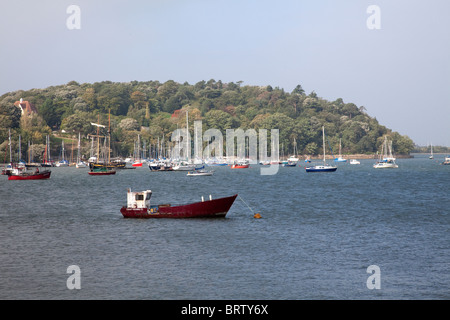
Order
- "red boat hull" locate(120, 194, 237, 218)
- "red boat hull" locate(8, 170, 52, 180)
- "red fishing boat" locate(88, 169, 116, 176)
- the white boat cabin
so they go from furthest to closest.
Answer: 1. "red fishing boat" locate(88, 169, 116, 176)
2. "red boat hull" locate(8, 170, 52, 180)
3. the white boat cabin
4. "red boat hull" locate(120, 194, 237, 218)

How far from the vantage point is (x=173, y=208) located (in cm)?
5553

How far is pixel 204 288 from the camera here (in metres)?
31.5

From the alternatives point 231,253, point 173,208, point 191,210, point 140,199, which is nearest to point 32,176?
point 140,199

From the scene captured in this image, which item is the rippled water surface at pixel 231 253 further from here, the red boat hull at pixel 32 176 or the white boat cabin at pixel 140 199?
the red boat hull at pixel 32 176

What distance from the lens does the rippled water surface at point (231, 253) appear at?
31.2 meters

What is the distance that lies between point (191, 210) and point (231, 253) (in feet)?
48.4

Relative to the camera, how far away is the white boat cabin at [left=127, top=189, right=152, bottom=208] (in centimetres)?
5538

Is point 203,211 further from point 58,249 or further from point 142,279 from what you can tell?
point 142,279

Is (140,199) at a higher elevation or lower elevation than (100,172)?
higher

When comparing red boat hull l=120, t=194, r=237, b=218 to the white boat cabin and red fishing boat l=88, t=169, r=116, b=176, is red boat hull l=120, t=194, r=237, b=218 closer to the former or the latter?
the white boat cabin

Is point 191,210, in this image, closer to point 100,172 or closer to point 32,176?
point 32,176

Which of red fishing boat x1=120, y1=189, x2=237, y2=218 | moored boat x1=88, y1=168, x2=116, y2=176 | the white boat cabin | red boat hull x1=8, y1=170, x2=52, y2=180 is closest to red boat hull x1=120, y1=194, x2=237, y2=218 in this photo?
red fishing boat x1=120, y1=189, x2=237, y2=218

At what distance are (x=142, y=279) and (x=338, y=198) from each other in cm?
5832
